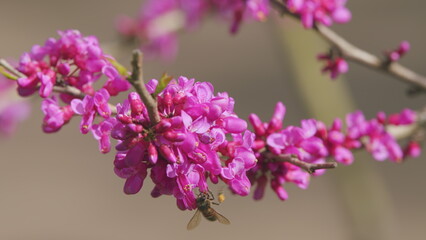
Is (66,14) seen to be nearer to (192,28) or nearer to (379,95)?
(379,95)

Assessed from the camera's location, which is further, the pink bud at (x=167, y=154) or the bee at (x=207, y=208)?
the bee at (x=207, y=208)

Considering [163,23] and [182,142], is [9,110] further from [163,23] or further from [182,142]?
[182,142]

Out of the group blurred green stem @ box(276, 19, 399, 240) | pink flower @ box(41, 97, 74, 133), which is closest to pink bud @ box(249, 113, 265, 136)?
pink flower @ box(41, 97, 74, 133)

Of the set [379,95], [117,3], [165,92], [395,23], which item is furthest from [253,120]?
[117,3]

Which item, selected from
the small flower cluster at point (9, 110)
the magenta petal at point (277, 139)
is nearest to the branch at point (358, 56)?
the magenta petal at point (277, 139)

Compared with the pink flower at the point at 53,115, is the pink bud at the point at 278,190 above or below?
below

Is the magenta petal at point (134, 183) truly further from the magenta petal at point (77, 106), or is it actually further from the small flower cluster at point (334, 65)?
the small flower cluster at point (334, 65)

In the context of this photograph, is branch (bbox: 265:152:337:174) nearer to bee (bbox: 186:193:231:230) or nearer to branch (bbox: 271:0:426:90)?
bee (bbox: 186:193:231:230)
